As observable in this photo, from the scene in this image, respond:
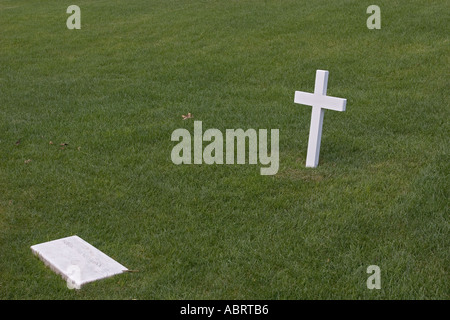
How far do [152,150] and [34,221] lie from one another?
2005 millimetres

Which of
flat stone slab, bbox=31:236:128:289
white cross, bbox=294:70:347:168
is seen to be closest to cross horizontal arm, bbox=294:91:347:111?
white cross, bbox=294:70:347:168

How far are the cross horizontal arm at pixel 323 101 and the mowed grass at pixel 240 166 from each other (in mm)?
644

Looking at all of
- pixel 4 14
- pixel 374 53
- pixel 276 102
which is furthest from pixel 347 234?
pixel 4 14

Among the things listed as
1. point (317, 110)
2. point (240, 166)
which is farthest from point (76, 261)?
point (317, 110)

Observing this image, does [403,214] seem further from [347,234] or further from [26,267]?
[26,267]

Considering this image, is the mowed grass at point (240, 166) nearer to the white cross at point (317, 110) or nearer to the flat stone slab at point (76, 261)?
the flat stone slab at point (76, 261)

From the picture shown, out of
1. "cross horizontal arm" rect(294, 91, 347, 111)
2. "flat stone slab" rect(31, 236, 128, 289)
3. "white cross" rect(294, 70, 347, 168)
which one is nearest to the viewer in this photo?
"flat stone slab" rect(31, 236, 128, 289)

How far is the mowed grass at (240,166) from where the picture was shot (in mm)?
4234

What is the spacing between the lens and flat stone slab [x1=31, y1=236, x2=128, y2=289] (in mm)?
4191

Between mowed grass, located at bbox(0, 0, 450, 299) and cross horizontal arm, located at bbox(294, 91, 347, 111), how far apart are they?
0.64 metres

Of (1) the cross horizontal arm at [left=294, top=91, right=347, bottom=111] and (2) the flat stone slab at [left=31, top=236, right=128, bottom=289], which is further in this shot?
(1) the cross horizontal arm at [left=294, top=91, right=347, bottom=111]

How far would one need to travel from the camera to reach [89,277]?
4172 mm

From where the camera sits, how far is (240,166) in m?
6.31

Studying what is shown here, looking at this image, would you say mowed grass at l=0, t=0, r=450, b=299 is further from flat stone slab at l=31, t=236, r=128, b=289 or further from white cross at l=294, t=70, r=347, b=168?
white cross at l=294, t=70, r=347, b=168
